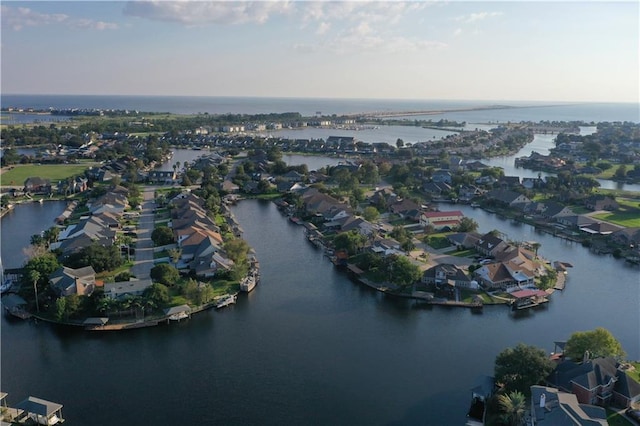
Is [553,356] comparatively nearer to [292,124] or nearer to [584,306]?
[584,306]

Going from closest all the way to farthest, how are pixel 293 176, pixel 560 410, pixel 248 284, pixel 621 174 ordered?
1. pixel 560 410
2. pixel 248 284
3. pixel 293 176
4. pixel 621 174

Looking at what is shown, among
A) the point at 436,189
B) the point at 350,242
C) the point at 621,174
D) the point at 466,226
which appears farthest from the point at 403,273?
the point at 621,174

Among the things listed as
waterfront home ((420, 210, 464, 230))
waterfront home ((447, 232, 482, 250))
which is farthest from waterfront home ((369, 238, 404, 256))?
waterfront home ((420, 210, 464, 230))

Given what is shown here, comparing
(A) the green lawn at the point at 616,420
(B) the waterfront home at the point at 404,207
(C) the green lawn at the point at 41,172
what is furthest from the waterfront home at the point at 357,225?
(C) the green lawn at the point at 41,172

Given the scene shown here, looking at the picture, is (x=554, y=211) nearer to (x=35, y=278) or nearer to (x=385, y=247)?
(x=385, y=247)

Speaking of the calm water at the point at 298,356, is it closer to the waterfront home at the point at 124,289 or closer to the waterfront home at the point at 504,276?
the waterfront home at the point at 504,276

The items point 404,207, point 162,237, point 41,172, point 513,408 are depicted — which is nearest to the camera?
point 513,408
